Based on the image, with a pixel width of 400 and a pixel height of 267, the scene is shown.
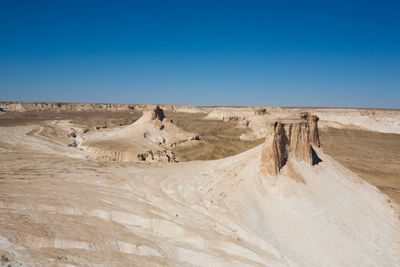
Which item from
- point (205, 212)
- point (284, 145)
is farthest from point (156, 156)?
point (205, 212)

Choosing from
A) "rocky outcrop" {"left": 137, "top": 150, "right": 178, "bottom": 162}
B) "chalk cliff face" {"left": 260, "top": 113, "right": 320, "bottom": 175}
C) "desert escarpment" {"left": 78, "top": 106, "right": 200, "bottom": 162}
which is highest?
"chalk cliff face" {"left": 260, "top": 113, "right": 320, "bottom": 175}

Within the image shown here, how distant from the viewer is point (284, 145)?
13117 millimetres

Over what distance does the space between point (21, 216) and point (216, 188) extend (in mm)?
8284

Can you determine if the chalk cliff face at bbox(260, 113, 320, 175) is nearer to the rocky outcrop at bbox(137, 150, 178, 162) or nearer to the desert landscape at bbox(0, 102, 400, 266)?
the desert landscape at bbox(0, 102, 400, 266)

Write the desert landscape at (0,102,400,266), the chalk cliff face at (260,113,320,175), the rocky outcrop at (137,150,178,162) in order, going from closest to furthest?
the desert landscape at (0,102,400,266), the chalk cliff face at (260,113,320,175), the rocky outcrop at (137,150,178,162)

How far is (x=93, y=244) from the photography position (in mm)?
7938

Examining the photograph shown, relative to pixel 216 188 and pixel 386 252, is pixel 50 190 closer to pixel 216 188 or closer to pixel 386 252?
pixel 216 188

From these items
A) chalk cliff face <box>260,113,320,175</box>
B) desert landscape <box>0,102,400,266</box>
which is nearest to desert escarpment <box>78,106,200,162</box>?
desert landscape <box>0,102,400,266</box>

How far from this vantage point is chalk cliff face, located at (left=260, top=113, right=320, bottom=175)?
1239cm

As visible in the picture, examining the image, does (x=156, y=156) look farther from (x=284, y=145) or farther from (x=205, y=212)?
(x=205, y=212)

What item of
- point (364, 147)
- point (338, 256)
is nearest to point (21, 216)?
point (338, 256)

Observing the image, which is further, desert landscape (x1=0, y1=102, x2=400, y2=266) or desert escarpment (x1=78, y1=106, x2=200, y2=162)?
desert escarpment (x1=78, y1=106, x2=200, y2=162)

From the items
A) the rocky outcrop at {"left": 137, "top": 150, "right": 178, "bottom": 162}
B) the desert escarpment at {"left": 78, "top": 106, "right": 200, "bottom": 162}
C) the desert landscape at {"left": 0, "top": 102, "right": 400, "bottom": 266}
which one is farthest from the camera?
the desert escarpment at {"left": 78, "top": 106, "right": 200, "bottom": 162}

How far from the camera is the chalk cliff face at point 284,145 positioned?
40.7 ft
